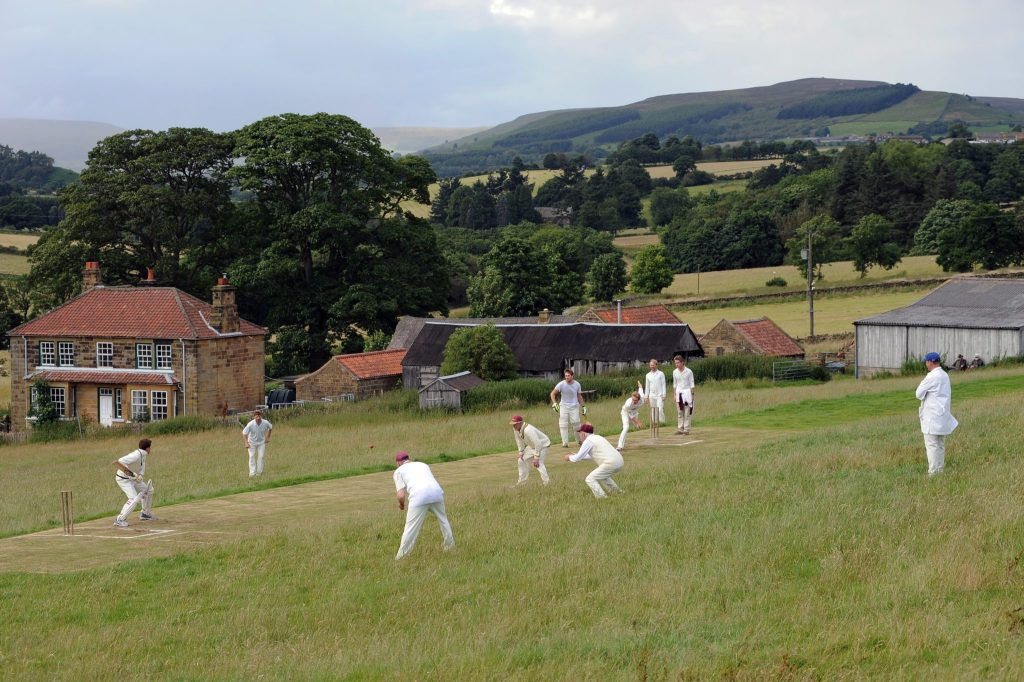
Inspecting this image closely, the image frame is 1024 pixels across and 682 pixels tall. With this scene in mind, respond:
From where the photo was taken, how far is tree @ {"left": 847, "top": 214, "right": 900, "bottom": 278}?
8994 centimetres

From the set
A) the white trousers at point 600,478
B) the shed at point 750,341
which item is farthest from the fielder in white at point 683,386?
the shed at point 750,341

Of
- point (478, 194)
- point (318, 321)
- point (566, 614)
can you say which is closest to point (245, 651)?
point (566, 614)

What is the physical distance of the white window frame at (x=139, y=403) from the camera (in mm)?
52875

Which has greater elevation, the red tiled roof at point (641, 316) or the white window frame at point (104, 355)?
the red tiled roof at point (641, 316)

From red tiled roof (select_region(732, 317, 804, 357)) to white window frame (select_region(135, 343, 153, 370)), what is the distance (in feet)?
81.5

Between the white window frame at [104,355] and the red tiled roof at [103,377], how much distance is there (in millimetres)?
432

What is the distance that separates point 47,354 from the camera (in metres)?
54.9

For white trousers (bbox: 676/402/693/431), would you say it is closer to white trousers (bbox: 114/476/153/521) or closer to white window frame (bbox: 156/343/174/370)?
white trousers (bbox: 114/476/153/521)

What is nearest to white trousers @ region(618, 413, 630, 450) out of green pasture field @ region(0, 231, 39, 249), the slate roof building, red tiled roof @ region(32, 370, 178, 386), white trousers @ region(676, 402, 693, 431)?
white trousers @ region(676, 402, 693, 431)

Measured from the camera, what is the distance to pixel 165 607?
15719 millimetres

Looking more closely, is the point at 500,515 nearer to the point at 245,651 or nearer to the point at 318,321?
the point at 245,651

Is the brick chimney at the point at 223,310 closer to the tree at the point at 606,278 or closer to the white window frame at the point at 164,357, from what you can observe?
A: the white window frame at the point at 164,357

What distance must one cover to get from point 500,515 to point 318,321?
45.6 m

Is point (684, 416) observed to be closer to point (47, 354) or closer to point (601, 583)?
point (601, 583)
